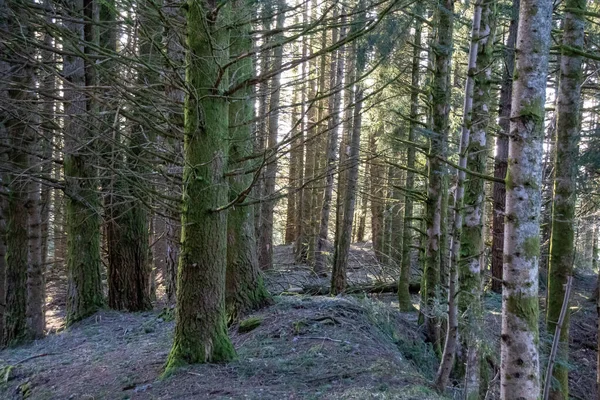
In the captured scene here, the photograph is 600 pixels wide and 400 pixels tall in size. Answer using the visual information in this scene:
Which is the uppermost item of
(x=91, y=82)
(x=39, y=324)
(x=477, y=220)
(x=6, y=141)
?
(x=91, y=82)

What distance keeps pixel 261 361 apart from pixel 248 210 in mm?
2481

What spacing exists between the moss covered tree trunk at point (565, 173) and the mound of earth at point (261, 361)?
215 centimetres

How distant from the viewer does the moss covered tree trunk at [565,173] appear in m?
6.05

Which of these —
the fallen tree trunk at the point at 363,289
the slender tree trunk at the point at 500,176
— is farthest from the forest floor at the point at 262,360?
the slender tree trunk at the point at 500,176

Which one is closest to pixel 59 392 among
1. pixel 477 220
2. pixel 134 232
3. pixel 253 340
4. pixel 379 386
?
pixel 253 340

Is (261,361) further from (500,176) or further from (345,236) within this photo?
(500,176)

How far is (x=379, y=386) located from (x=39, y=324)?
19.4 ft

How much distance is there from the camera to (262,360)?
5.04 metres

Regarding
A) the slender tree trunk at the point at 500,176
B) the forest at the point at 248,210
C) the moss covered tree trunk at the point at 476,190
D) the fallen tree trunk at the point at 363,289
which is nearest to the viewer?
the forest at the point at 248,210

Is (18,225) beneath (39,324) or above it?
above

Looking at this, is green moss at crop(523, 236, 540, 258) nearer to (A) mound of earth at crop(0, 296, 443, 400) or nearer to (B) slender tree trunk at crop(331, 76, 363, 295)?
(A) mound of earth at crop(0, 296, 443, 400)

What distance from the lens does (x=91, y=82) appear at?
27.2 feet

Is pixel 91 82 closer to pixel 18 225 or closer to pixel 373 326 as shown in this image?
pixel 18 225

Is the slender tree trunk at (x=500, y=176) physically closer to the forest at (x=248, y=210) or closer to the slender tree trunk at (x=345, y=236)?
the forest at (x=248, y=210)
